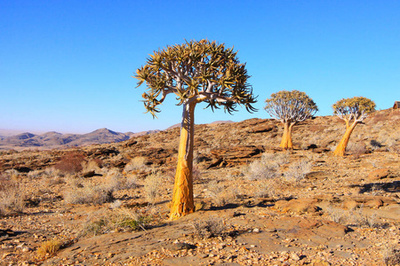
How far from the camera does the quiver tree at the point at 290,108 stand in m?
25.8

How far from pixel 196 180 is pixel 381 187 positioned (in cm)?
794

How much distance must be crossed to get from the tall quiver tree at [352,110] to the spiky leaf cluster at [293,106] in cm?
522

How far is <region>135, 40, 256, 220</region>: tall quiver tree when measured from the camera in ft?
23.0

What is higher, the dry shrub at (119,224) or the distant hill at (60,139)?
the distant hill at (60,139)

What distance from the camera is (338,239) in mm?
5359

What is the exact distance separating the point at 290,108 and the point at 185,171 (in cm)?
2080

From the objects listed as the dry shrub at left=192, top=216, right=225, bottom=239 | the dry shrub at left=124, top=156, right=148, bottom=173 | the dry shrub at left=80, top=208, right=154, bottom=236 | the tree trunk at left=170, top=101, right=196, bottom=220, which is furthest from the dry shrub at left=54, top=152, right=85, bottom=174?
the dry shrub at left=192, top=216, right=225, bottom=239

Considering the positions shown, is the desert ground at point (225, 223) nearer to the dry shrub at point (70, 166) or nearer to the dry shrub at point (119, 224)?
the dry shrub at point (119, 224)

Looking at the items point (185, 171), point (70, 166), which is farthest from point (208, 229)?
point (70, 166)

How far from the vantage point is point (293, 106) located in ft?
84.5

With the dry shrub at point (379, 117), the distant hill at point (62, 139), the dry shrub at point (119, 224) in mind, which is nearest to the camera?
the dry shrub at point (119, 224)

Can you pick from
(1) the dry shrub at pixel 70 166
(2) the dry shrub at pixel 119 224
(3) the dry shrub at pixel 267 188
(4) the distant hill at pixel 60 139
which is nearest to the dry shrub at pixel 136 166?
(1) the dry shrub at pixel 70 166

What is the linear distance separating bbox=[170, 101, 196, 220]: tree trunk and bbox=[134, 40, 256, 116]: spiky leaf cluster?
1.44 feet

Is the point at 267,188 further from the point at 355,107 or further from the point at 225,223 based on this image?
the point at 355,107
